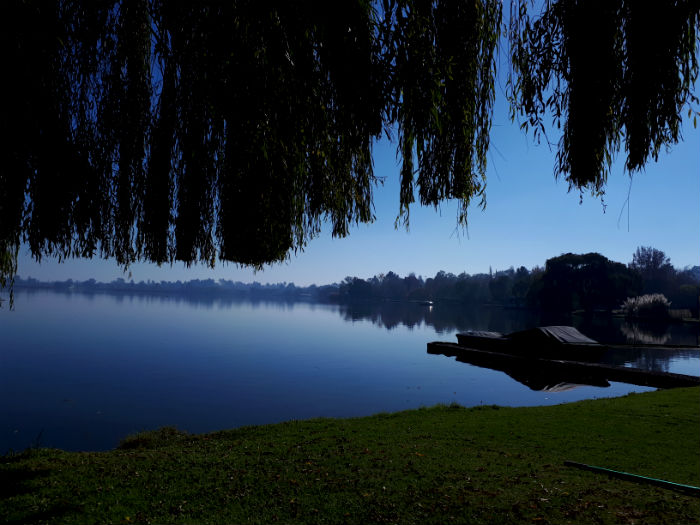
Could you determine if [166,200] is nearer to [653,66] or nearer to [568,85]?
[568,85]

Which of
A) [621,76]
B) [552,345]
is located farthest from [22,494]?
[552,345]

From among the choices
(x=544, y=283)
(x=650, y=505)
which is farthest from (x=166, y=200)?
(x=544, y=283)

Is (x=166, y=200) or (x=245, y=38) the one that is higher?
(x=245, y=38)

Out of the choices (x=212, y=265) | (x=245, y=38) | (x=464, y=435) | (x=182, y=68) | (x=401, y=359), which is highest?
(x=182, y=68)

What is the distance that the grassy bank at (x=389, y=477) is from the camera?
15.3 feet

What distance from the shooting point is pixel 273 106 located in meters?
3.28

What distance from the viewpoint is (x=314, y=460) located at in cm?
694

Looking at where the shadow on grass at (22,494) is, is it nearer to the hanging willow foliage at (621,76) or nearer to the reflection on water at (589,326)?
the hanging willow foliage at (621,76)

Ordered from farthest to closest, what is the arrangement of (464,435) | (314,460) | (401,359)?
(401,359) → (464,435) → (314,460)

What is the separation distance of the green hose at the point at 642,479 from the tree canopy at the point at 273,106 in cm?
442

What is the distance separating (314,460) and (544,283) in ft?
259

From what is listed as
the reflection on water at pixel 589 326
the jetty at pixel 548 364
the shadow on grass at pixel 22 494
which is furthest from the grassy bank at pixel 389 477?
the reflection on water at pixel 589 326

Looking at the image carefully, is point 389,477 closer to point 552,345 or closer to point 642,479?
point 642,479

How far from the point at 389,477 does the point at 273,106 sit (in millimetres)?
5021
